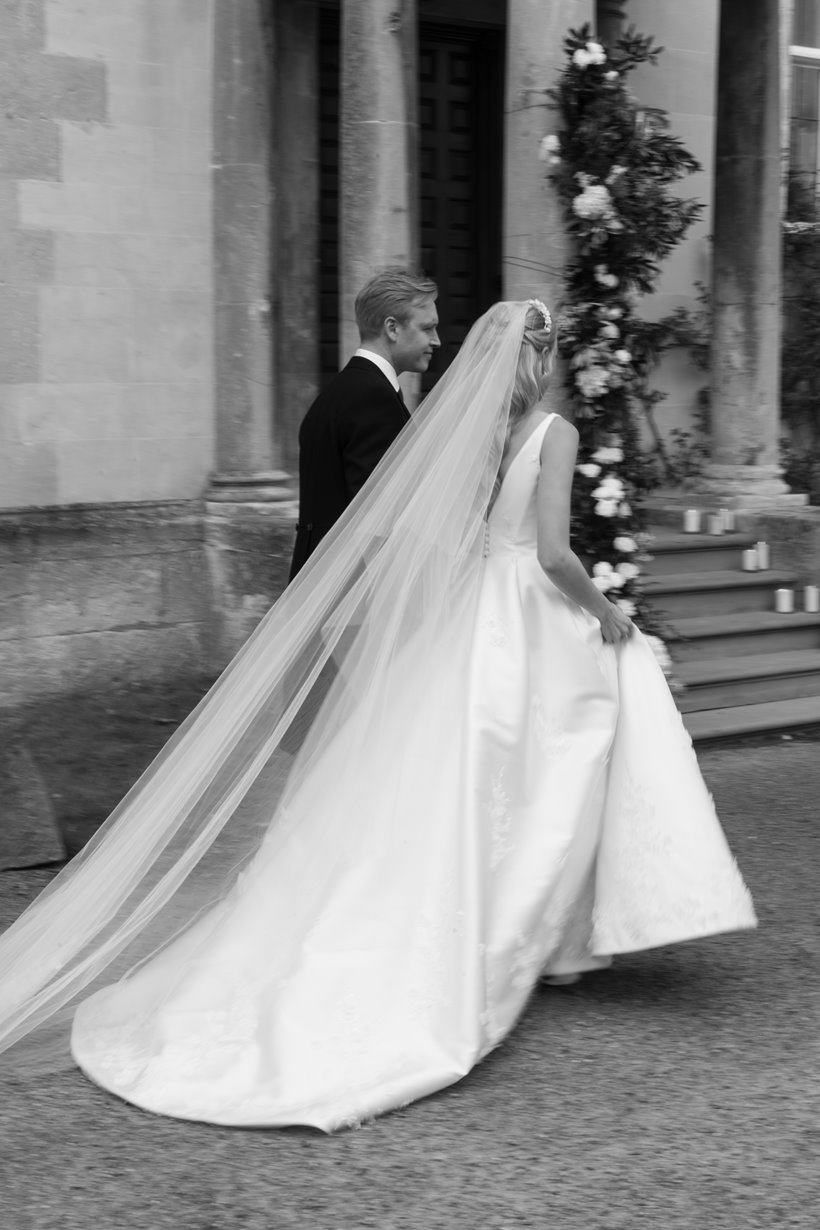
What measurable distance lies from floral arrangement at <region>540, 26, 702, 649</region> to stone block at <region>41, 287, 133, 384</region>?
227 centimetres

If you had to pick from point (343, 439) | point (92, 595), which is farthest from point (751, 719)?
point (343, 439)

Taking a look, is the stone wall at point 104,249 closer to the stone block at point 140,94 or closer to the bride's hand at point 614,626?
the stone block at point 140,94

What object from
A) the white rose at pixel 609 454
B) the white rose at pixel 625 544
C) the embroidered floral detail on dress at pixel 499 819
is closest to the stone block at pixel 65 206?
the white rose at pixel 609 454

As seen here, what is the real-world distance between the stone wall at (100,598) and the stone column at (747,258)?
128 inches

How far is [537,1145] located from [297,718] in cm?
126

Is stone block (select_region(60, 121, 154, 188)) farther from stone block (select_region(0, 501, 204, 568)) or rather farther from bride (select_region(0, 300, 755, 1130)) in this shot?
bride (select_region(0, 300, 755, 1130))

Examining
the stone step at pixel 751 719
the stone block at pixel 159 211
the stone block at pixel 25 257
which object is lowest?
the stone step at pixel 751 719

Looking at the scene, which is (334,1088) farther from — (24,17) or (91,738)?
(24,17)

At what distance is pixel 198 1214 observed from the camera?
306 cm

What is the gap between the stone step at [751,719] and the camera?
25.1 ft

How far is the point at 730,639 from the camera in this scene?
28.6 feet

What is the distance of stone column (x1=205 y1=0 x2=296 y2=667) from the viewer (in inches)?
325

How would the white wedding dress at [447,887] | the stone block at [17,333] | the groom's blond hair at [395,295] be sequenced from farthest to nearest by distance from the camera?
the stone block at [17,333] < the groom's blond hair at [395,295] < the white wedding dress at [447,887]

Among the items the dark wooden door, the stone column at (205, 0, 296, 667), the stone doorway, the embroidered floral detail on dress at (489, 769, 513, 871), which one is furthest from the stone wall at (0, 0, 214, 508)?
the embroidered floral detail on dress at (489, 769, 513, 871)
